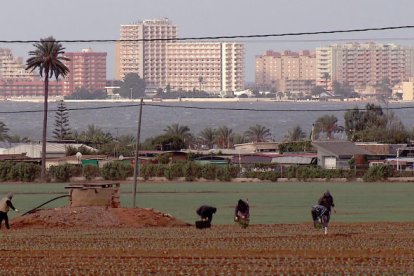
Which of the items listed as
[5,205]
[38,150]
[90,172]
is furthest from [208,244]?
[38,150]

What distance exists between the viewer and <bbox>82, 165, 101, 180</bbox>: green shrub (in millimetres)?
81750

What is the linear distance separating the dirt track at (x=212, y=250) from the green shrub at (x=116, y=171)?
44.1 metres

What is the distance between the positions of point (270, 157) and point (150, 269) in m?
73.0

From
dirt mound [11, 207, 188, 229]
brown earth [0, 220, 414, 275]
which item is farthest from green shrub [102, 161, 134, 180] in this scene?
brown earth [0, 220, 414, 275]

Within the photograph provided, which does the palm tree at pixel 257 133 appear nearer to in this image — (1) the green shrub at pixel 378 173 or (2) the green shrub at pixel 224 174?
(2) the green shrub at pixel 224 174

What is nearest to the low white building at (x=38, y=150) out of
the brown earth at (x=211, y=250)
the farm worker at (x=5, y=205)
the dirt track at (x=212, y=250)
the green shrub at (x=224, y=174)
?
the green shrub at (x=224, y=174)

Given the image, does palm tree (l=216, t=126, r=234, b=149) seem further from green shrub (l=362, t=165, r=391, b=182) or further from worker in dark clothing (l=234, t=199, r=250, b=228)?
worker in dark clothing (l=234, t=199, r=250, b=228)

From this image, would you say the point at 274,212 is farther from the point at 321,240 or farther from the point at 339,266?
the point at 339,266

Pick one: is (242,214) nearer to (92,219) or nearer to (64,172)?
(92,219)

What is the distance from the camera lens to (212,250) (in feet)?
91.0

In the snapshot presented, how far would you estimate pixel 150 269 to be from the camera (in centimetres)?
2319

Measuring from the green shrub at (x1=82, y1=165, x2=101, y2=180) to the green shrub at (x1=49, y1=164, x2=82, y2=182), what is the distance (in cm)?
36

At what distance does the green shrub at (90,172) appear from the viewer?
81750 mm

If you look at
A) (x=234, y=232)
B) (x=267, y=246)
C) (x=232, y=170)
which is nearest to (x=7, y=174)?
(x=232, y=170)
